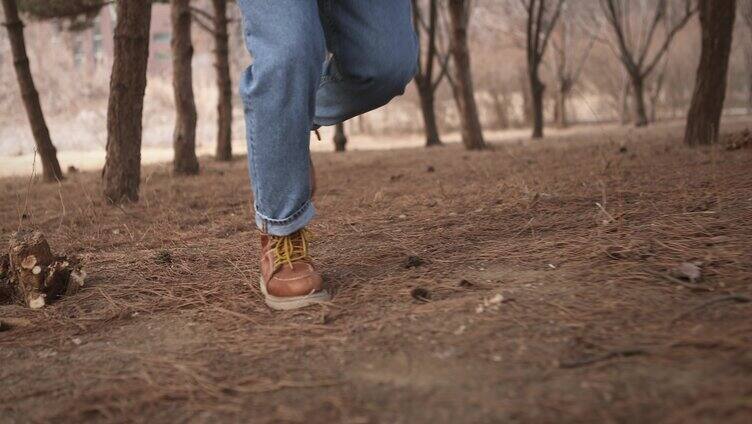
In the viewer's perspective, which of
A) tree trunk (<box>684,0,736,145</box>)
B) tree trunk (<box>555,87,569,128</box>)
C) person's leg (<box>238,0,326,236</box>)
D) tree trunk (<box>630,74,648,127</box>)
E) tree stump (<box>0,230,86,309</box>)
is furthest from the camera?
tree trunk (<box>555,87,569,128</box>)

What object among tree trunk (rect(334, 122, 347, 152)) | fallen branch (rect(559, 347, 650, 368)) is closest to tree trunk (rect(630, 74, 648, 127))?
tree trunk (rect(334, 122, 347, 152))

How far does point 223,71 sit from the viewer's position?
1016 centimetres

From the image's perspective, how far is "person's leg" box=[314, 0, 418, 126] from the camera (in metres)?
2.03

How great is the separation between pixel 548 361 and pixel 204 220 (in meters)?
2.93

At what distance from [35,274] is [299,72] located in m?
1.17

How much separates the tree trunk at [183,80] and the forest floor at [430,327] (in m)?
4.61

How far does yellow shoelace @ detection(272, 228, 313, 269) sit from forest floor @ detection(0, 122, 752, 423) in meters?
0.16

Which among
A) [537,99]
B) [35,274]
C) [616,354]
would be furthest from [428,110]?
[616,354]

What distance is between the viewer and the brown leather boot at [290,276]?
189 centimetres

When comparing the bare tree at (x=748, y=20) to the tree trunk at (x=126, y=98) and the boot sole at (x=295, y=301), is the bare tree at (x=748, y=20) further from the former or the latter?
the boot sole at (x=295, y=301)

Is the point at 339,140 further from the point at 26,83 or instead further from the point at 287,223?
the point at 287,223

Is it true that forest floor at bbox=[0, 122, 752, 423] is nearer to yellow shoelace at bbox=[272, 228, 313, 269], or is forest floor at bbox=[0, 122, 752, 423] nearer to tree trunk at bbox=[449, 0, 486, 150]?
yellow shoelace at bbox=[272, 228, 313, 269]

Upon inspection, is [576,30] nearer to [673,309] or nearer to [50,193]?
[50,193]

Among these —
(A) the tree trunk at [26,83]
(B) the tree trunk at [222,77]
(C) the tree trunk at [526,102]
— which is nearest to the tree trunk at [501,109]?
(C) the tree trunk at [526,102]
